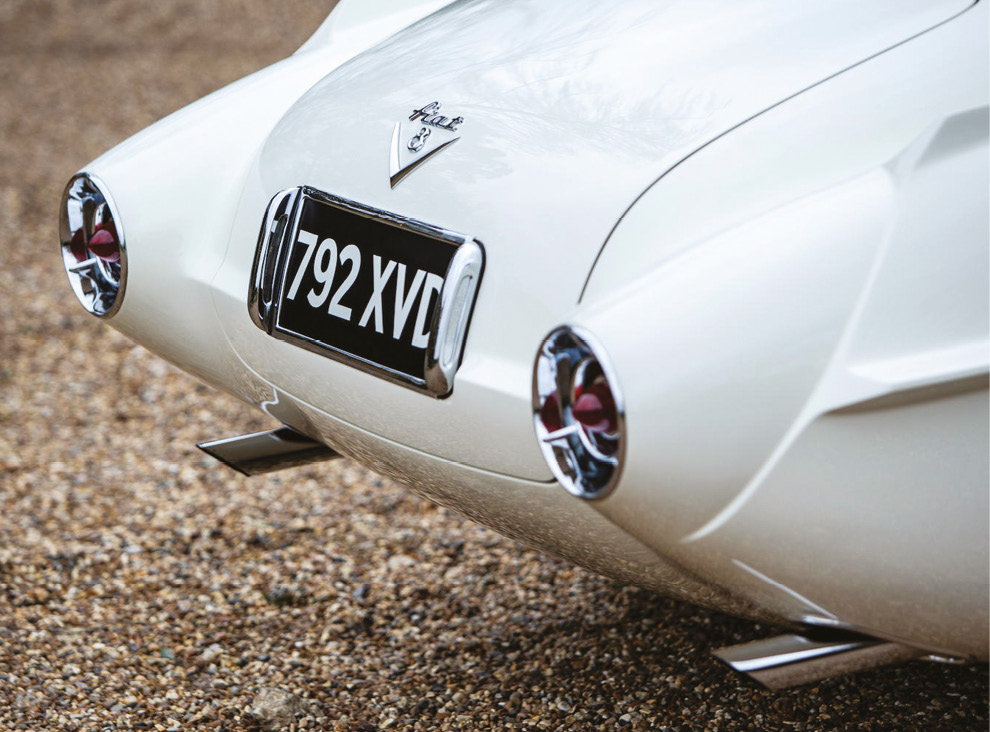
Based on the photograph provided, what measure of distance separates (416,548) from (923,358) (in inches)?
74.4

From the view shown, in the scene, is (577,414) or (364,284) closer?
(577,414)

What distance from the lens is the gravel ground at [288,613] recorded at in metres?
2.20

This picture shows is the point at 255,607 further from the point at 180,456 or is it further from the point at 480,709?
the point at 180,456

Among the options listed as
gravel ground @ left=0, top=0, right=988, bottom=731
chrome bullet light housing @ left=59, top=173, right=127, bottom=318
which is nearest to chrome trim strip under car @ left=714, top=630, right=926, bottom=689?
gravel ground @ left=0, top=0, right=988, bottom=731

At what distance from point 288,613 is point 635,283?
1.59 metres

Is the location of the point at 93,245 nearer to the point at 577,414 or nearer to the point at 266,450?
the point at 266,450

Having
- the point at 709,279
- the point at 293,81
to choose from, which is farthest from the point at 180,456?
the point at 709,279

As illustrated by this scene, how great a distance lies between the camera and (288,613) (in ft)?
8.76

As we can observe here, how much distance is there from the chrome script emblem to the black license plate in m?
0.09

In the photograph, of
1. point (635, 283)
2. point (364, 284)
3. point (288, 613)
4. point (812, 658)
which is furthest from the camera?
point (288, 613)

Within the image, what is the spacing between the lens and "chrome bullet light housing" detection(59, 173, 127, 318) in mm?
2156

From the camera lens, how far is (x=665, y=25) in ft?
6.17

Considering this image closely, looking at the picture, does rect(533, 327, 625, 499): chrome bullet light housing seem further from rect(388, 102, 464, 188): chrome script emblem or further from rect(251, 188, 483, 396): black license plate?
rect(388, 102, 464, 188): chrome script emblem

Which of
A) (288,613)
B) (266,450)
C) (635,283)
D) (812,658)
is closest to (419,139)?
(635,283)
